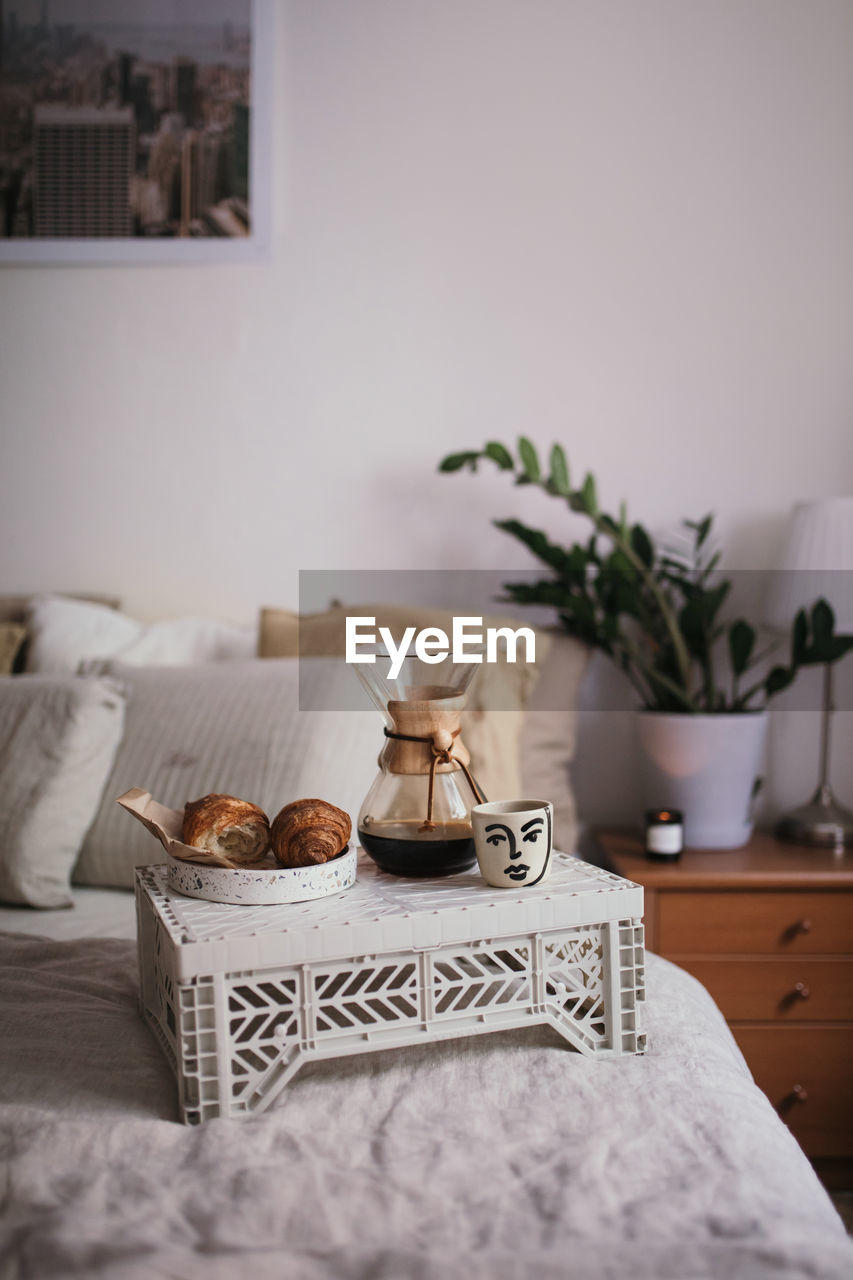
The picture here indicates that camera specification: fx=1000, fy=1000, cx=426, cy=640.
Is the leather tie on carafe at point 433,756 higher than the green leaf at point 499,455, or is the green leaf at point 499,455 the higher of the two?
the green leaf at point 499,455

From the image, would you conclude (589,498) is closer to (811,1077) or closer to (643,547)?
(643,547)

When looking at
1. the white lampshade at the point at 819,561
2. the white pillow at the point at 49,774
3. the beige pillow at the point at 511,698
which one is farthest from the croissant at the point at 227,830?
the white lampshade at the point at 819,561

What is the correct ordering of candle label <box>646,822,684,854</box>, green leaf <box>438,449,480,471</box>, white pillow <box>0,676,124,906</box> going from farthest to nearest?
green leaf <box>438,449,480,471</box>, candle label <box>646,822,684,854</box>, white pillow <box>0,676,124,906</box>

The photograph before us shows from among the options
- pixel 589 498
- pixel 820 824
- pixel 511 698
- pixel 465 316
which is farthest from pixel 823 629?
pixel 465 316

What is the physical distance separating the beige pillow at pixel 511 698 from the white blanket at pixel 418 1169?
0.79 m

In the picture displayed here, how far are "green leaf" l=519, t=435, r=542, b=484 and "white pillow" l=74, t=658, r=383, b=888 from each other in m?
0.58

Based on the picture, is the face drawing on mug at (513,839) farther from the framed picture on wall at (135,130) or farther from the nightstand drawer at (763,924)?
the framed picture on wall at (135,130)

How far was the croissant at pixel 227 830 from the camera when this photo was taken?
93 centimetres

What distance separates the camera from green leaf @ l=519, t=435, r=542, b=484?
6.40ft

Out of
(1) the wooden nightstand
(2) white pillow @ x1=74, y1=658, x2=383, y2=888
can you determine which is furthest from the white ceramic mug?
(1) the wooden nightstand

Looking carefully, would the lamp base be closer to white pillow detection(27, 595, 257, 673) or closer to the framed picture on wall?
white pillow detection(27, 595, 257, 673)

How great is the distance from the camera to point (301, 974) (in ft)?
2.74

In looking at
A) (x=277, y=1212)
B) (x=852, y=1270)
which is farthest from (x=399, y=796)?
(x=852, y=1270)

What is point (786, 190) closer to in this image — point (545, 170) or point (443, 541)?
point (545, 170)
